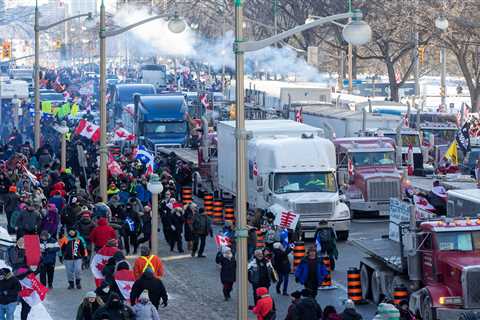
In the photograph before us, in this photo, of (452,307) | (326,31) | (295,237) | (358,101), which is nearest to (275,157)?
(295,237)

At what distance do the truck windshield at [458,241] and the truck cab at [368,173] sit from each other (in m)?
14.7

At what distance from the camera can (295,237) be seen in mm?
30969

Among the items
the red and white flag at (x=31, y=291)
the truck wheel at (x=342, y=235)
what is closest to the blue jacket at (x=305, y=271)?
the red and white flag at (x=31, y=291)

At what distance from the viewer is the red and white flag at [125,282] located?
2305 centimetres

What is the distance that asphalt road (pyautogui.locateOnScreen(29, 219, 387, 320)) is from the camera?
81.8 feet

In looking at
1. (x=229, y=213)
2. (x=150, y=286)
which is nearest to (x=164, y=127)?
(x=229, y=213)

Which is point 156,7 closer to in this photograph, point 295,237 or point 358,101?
point 358,101

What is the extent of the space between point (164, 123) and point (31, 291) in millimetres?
34566

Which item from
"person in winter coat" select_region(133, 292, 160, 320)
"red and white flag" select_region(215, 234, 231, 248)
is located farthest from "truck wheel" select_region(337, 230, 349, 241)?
"person in winter coat" select_region(133, 292, 160, 320)

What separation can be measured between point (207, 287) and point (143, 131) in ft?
97.0

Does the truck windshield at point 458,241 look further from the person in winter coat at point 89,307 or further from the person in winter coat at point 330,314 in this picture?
the person in winter coat at point 89,307

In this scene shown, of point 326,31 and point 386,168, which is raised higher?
point 326,31

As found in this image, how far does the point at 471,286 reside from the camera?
22.1m

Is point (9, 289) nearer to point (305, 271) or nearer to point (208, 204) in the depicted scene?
point (305, 271)
